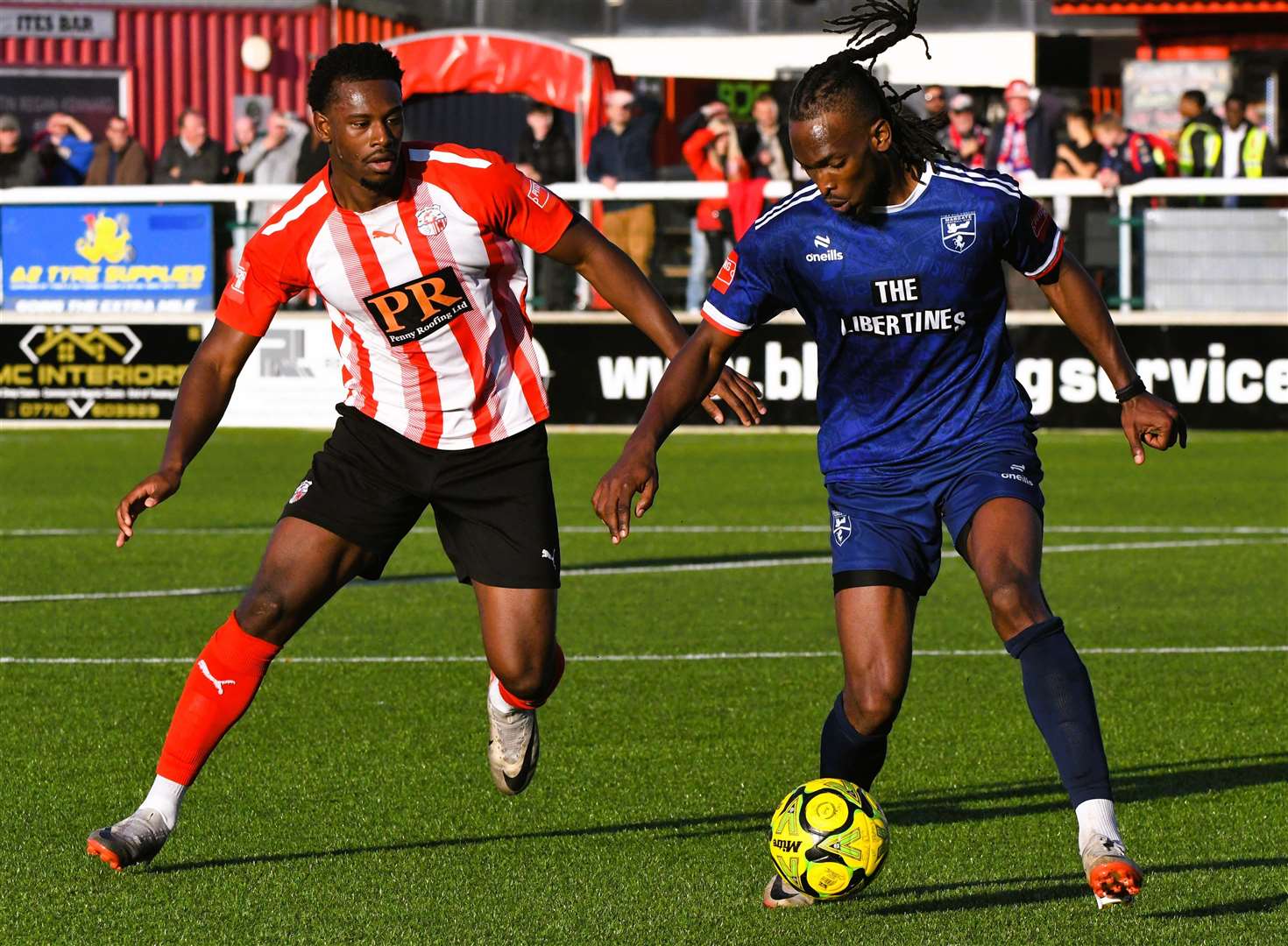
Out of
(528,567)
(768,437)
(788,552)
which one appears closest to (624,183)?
(768,437)

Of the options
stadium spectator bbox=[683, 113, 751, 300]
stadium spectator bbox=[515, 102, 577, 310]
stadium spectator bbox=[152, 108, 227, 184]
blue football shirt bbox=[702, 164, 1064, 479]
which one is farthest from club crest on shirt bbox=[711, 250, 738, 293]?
stadium spectator bbox=[152, 108, 227, 184]

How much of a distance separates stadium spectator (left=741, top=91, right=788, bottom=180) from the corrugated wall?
1362 cm

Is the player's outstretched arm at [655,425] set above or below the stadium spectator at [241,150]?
above

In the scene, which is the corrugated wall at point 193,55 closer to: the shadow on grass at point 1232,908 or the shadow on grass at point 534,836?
the shadow on grass at point 534,836

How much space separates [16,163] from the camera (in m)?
22.8

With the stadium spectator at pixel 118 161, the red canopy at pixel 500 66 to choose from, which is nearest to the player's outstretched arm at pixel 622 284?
the stadium spectator at pixel 118 161

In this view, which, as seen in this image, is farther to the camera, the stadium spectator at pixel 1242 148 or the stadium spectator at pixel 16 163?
the stadium spectator at pixel 16 163

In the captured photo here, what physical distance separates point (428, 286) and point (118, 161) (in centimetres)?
1759

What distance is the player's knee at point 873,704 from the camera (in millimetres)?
5688

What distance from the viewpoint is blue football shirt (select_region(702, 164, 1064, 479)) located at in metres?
5.71

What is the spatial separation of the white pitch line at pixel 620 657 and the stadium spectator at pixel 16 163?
45.1 ft

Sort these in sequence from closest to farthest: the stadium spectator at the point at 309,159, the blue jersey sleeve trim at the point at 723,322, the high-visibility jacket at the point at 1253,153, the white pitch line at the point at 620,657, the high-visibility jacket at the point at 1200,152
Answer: the blue jersey sleeve trim at the point at 723,322 < the white pitch line at the point at 620,657 < the high-visibility jacket at the point at 1253,153 < the high-visibility jacket at the point at 1200,152 < the stadium spectator at the point at 309,159

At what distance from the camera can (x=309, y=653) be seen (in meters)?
10.1

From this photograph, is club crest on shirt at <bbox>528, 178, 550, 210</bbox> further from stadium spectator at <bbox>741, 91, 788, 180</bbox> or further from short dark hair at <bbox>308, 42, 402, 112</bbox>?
stadium spectator at <bbox>741, 91, 788, 180</bbox>
